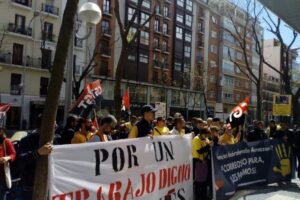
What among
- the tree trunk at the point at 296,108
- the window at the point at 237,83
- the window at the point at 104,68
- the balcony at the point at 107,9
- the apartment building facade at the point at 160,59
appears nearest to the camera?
the tree trunk at the point at 296,108

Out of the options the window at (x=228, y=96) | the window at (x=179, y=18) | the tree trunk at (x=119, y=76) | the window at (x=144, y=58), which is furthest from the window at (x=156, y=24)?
the tree trunk at (x=119, y=76)

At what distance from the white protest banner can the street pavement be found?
2131 mm

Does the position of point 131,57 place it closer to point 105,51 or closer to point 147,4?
point 105,51

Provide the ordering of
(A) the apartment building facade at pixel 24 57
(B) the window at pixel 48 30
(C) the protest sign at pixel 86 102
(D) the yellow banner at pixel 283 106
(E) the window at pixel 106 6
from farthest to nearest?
1. (E) the window at pixel 106 6
2. (B) the window at pixel 48 30
3. (A) the apartment building facade at pixel 24 57
4. (D) the yellow banner at pixel 283 106
5. (C) the protest sign at pixel 86 102

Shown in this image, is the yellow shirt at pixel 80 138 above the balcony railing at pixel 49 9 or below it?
below

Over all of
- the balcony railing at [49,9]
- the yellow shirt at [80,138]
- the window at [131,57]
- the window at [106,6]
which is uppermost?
the window at [106,6]

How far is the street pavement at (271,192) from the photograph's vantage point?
29.9 ft

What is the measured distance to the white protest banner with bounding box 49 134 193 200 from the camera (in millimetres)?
4664

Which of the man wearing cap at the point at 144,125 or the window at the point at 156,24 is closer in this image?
the man wearing cap at the point at 144,125

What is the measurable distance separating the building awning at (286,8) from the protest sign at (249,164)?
2847 mm

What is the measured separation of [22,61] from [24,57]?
511 mm

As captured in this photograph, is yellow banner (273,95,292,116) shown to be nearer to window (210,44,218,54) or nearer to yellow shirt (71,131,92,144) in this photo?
yellow shirt (71,131,92,144)

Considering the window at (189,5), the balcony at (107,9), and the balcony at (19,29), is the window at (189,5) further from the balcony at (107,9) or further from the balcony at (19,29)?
the balcony at (19,29)

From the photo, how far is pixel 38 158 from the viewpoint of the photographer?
423 centimetres
